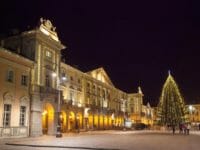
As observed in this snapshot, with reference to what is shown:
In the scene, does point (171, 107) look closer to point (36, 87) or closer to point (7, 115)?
point (36, 87)

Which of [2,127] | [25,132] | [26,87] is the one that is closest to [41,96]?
[26,87]

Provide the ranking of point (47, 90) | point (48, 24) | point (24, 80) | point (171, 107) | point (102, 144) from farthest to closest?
point (171, 107), point (48, 24), point (47, 90), point (24, 80), point (102, 144)

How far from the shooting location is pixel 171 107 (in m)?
51.9

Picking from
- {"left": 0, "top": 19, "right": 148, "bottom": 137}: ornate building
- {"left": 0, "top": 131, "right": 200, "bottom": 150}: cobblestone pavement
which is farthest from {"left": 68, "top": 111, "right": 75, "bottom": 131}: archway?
{"left": 0, "top": 131, "right": 200, "bottom": 150}: cobblestone pavement

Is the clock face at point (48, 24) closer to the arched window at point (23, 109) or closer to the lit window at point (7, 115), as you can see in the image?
the arched window at point (23, 109)

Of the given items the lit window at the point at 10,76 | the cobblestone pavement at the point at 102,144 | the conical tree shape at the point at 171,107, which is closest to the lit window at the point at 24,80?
the lit window at the point at 10,76

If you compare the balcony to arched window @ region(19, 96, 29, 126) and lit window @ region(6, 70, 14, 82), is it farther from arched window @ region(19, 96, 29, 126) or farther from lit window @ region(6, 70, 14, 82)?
lit window @ region(6, 70, 14, 82)

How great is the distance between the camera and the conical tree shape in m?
51.6

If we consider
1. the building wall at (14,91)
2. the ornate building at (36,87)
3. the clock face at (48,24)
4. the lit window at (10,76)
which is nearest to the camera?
the building wall at (14,91)

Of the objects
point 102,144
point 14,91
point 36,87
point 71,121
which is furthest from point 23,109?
point 71,121

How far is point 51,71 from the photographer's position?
42469 mm

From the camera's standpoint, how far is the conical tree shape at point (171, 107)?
51.6m

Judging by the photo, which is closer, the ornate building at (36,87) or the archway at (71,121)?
the ornate building at (36,87)

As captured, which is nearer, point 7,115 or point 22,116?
point 7,115
